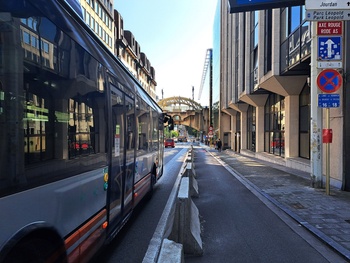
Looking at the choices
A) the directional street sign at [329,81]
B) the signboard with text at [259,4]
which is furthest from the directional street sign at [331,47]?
the signboard with text at [259,4]

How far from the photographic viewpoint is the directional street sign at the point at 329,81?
9070mm

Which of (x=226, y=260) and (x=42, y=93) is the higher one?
(x=42, y=93)

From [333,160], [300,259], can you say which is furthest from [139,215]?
[333,160]

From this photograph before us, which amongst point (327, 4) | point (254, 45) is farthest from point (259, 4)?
point (254, 45)

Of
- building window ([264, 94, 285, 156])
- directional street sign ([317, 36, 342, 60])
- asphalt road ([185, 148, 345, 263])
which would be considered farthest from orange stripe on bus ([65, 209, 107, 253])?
building window ([264, 94, 285, 156])

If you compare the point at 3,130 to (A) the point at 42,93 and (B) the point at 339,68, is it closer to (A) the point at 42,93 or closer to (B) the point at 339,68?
(A) the point at 42,93

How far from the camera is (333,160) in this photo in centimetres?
1058

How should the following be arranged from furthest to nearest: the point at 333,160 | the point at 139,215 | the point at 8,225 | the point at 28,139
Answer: the point at 333,160 → the point at 139,215 → the point at 28,139 → the point at 8,225

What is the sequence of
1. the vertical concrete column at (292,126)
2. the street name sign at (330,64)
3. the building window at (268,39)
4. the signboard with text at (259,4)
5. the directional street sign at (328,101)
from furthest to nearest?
the building window at (268,39), the vertical concrete column at (292,126), the signboard with text at (259,4), the street name sign at (330,64), the directional street sign at (328,101)

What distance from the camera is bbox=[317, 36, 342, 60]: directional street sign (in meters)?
9.29

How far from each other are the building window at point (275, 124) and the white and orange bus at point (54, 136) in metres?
17.6

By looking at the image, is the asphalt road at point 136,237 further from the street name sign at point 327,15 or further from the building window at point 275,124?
the building window at point 275,124

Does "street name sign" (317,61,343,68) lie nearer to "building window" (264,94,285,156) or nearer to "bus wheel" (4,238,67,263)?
"bus wheel" (4,238,67,263)

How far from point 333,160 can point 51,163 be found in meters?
10.1
